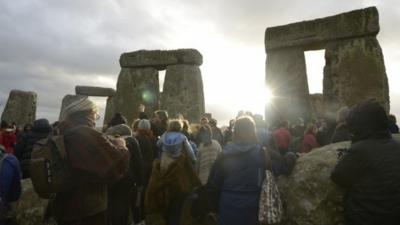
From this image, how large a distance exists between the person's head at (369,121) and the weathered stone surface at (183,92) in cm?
1052

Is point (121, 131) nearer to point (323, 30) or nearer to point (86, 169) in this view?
point (86, 169)

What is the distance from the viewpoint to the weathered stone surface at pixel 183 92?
44.2 ft

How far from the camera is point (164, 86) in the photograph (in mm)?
13742

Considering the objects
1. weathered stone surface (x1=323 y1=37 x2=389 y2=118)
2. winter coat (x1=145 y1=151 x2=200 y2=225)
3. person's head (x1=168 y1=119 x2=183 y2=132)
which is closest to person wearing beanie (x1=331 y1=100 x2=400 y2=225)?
winter coat (x1=145 y1=151 x2=200 y2=225)

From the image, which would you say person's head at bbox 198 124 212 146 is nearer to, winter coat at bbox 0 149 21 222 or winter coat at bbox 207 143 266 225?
winter coat at bbox 207 143 266 225

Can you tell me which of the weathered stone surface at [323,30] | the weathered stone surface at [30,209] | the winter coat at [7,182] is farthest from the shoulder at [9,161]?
the weathered stone surface at [323,30]

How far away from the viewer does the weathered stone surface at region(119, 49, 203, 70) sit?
1354cm

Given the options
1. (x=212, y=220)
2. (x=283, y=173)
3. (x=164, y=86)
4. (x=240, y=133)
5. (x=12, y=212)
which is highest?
(x=164, y=86)

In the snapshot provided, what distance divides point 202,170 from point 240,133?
93.3 inches

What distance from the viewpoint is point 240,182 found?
3.46 metres

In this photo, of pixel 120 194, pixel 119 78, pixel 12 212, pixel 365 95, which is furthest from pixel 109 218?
pixel 119 78

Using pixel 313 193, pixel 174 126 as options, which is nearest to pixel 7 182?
pixel 174 126

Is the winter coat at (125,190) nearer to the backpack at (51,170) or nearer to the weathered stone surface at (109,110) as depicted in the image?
the backpack at (51,170)

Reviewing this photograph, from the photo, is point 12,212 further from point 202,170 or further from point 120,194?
point 202,170
